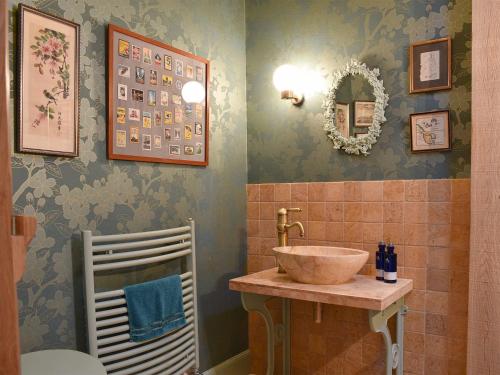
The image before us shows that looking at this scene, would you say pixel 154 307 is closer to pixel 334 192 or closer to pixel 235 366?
pixel 235 366

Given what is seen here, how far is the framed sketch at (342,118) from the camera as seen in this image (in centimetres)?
217

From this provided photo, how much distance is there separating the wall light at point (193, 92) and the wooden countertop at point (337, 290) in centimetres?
95

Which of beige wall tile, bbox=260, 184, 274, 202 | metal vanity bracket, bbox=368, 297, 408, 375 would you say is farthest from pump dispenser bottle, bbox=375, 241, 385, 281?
beige wall tile, bbox=260, 184, 274, 202

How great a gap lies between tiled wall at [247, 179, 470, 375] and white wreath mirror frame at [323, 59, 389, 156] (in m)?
0.19

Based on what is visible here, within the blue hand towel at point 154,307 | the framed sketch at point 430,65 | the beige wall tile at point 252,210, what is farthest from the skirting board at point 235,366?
the framed sketch at point 430,65

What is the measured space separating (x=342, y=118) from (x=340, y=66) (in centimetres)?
28

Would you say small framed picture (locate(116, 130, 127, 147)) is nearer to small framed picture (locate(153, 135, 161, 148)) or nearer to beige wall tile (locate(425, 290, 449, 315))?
small framed picture (locate(153, 135, 161, 148))

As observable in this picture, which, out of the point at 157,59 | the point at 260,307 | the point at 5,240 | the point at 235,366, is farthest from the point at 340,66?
the point at 5,240

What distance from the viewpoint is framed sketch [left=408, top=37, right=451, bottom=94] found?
190 centimetres

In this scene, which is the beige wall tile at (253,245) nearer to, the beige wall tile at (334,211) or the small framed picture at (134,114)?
the beige wall tile at (334,211)

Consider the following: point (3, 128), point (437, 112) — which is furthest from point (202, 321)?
point (3, 128)

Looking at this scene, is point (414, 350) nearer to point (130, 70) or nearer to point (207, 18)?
point (130, 70)

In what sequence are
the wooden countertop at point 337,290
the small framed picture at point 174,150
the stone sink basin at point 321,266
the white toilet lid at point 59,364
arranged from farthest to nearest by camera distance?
the small framed picture at point 174,150
the stone sink basin at point 321,266
the wooden countertop at point 337,290
the white toilet lid at point 59,364

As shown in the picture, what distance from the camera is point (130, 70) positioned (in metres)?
1.84
